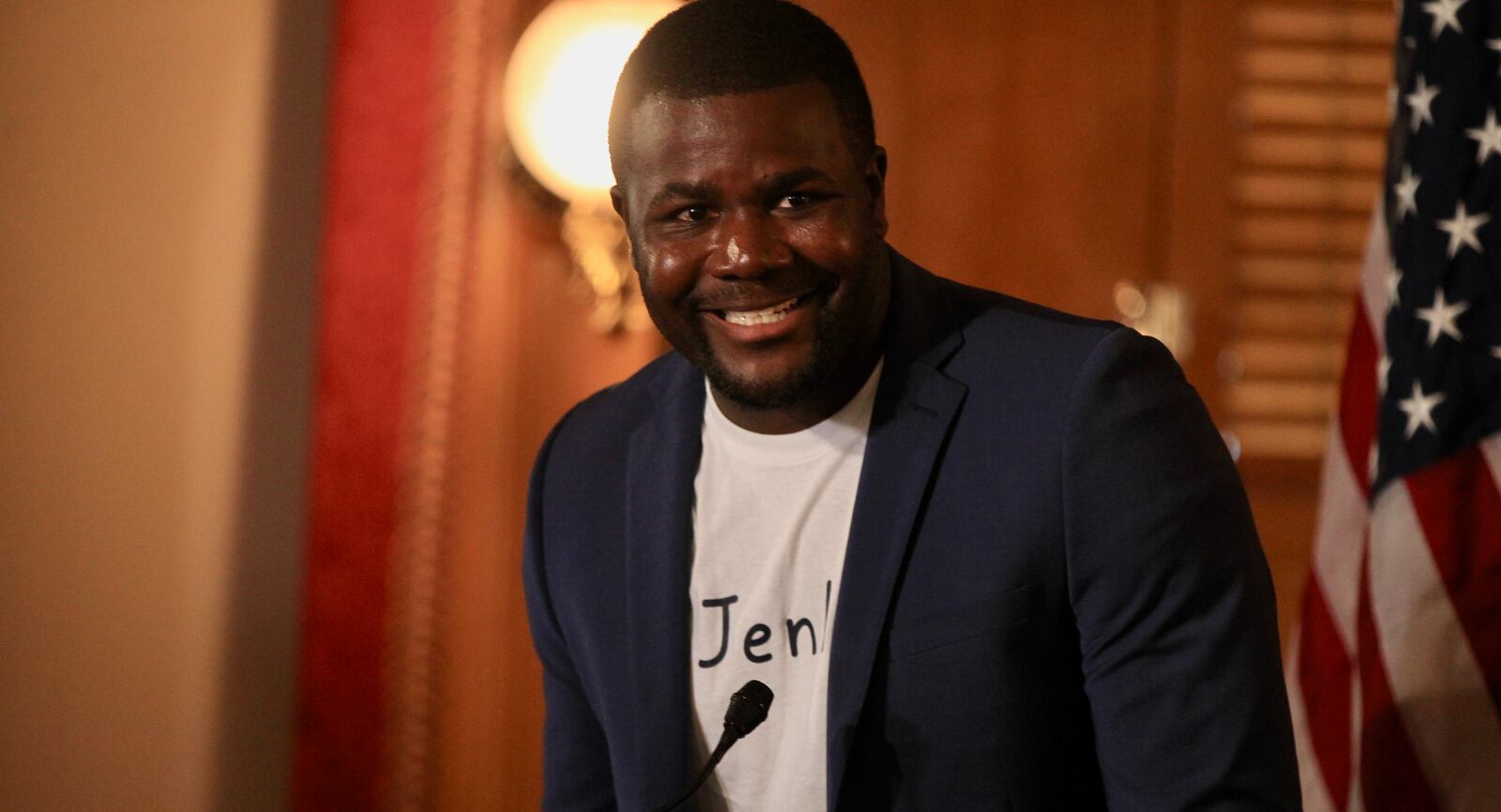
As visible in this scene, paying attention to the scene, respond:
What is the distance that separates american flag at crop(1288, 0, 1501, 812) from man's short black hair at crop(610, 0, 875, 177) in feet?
3.16

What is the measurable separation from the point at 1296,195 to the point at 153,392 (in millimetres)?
2319

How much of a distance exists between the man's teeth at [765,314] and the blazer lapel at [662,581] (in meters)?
0.21

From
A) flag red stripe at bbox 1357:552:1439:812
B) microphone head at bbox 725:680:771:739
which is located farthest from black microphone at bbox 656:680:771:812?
flag red stripe at bbox 1357:552:1439:812

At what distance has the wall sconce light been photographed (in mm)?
2654

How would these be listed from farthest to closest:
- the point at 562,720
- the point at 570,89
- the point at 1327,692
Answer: the point at 570,89, the point at 1327,692, the point at 562,720

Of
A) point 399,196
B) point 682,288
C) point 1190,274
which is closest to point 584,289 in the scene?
point 399,196

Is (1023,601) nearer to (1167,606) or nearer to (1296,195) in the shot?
(1167,606)

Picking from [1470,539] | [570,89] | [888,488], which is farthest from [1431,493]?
[570,89]

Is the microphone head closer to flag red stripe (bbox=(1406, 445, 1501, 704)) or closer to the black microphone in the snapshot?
the black microphone

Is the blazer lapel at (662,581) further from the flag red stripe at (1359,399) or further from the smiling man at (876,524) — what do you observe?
the flag red stripe at (1359,399)

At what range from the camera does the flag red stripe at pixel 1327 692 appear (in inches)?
72.3

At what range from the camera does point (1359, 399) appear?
1.95 m

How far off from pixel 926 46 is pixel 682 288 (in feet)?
5.64

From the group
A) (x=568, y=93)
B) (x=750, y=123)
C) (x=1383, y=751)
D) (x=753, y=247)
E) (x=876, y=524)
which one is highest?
(x=568, y=93)
